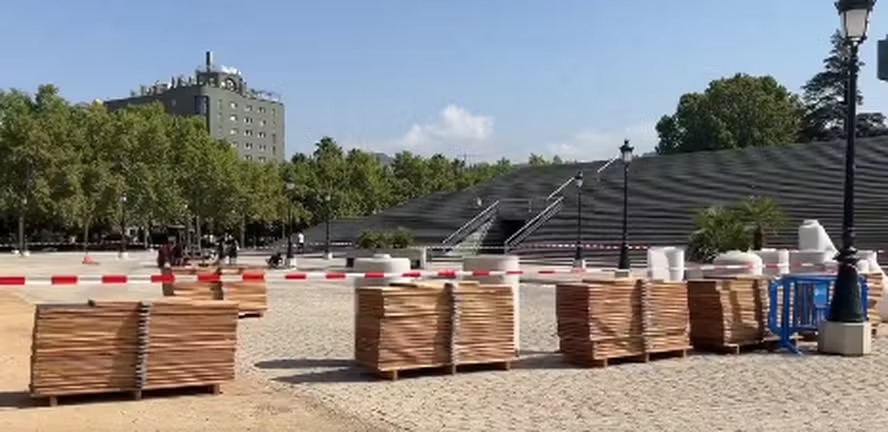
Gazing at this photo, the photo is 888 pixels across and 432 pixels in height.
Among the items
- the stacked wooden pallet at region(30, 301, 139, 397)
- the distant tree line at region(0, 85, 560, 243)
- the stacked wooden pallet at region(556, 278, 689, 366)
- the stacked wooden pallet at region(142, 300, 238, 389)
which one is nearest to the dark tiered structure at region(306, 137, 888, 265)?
Result: the distant tree line at region(0, 85, 560, 243)

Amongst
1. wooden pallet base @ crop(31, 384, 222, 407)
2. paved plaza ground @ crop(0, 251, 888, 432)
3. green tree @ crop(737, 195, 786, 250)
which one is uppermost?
green tree @ crop(737, 195, 786, 250)

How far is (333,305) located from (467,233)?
3657cm

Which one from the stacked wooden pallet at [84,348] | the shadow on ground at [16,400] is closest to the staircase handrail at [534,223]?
the shadow on ground at [16,400]

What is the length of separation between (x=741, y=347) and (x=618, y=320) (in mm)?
2555

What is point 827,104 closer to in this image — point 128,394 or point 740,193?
point 740,193

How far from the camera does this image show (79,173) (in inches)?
3172

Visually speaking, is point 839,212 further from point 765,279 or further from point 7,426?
point 7,426

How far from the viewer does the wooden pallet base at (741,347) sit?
1358 cm

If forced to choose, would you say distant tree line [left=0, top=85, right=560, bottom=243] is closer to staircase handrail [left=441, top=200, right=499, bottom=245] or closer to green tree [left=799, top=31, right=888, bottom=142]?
staircase handrail [left=441, top=200, right=499, bottom=245]

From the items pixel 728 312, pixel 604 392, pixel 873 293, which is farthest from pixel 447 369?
pixel 873 293

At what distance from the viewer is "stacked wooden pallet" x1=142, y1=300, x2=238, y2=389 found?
984cm

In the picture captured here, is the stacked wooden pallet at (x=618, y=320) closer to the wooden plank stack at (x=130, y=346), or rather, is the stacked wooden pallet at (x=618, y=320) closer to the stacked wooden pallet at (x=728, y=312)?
the stacked wooden pallet at (x=728, y=312)

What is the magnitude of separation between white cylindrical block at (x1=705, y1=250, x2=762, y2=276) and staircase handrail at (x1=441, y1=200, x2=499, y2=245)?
39117mm

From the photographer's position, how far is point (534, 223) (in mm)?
56625
